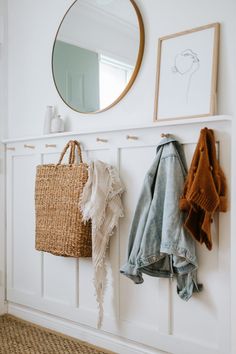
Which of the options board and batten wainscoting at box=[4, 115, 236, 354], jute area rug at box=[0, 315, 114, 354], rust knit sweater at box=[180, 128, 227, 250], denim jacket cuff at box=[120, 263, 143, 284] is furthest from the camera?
jute area rug at box=[0, 315, 114, 354]

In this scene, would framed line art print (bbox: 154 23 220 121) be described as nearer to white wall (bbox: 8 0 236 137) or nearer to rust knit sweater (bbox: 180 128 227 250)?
white wall (bbox: 8 0 236 137)

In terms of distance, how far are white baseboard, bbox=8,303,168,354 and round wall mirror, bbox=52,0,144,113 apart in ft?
4.24

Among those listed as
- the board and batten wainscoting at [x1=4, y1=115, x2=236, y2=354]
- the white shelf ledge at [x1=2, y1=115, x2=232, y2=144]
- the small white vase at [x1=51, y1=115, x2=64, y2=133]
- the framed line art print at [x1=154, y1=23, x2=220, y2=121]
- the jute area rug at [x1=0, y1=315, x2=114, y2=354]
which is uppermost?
the framed line art print at [x1=154, y1=23, x2=220, y2=121]

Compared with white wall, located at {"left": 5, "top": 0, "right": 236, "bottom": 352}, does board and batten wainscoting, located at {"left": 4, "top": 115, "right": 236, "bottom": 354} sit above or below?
below

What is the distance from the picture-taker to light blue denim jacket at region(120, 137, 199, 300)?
1.86 m

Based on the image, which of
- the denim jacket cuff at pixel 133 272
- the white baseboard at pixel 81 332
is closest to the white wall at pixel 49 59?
the denim jacket cuff at pixel 133 272

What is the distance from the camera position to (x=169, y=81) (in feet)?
6.80

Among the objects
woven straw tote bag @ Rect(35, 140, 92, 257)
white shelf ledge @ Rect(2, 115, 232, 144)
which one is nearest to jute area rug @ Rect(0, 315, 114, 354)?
woven straw tote bag @ Rect(35, 140, 92, 257)

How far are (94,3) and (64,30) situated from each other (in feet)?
0.90

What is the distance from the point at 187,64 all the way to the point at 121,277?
3.83 ft

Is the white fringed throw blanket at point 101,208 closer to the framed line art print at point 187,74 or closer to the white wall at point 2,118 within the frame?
the framed line art print at point 187,74

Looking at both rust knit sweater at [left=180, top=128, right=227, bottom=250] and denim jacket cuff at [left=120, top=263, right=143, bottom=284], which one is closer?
rust knit sweater at [left=180, top=128, right=227, bottom=250]

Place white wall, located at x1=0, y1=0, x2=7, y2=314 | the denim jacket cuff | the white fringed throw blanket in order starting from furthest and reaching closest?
white wall, located at x1=0, y1=0, x2=7, y2=314 < the white fringed throw blanket < the denim jacket cuff

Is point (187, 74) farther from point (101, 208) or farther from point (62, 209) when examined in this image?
point (62, 209)
